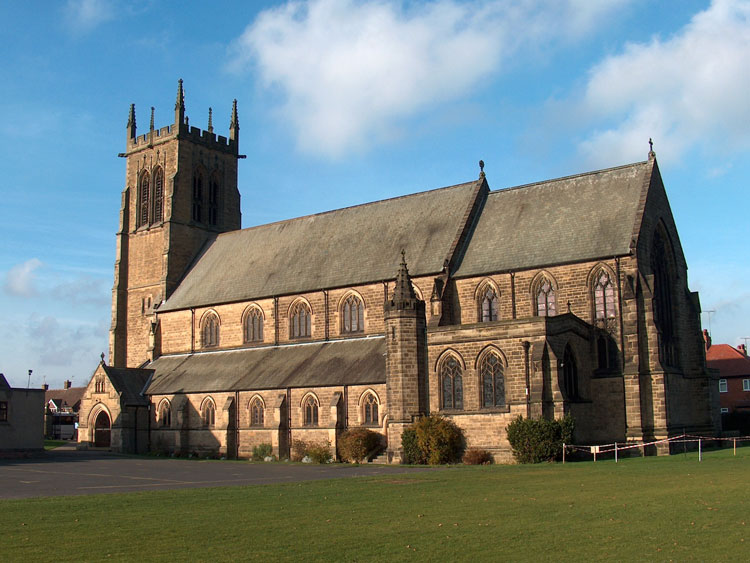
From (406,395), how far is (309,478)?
10641mm

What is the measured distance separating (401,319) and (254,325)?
17.2 metres

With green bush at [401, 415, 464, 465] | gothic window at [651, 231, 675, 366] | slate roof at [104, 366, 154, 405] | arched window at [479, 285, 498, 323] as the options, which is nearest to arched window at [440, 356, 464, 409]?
green bush at [401, 415, 464, 465]

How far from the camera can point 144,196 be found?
6688 cm

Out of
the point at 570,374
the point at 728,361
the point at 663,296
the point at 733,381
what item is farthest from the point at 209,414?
the point at 728,361

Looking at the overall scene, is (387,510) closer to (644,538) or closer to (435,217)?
(644,538)

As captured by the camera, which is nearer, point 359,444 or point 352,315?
point 359,444

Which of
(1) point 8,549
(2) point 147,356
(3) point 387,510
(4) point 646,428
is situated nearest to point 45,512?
(1) point 8,549

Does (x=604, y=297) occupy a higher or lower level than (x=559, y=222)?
lower

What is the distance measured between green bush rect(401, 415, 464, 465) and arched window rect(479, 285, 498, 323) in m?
7.58

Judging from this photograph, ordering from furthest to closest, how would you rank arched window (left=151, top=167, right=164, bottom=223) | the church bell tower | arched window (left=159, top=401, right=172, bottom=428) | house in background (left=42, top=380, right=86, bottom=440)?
house in background (left=42, top=380, right=86, bottom=440) → arched window (left=151, top=167, right=164, bottom=223) → the church bell tower → arched window (left=159, top=401, right=172, bottom=428)

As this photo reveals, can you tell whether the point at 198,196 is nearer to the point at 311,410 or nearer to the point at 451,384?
the point at 311,410

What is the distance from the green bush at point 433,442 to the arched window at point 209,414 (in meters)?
16.7

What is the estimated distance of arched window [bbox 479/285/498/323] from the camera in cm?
4372

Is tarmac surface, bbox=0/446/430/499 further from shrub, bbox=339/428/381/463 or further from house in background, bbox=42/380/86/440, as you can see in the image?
house in background, bbox=42/380/86/440
